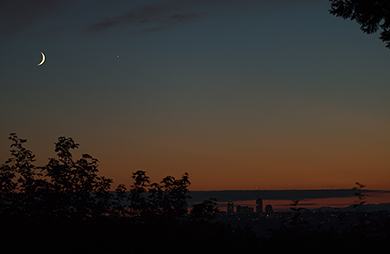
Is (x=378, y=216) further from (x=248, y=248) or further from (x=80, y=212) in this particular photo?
(x=80, y=212)

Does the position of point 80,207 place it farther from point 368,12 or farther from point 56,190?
point 368,12

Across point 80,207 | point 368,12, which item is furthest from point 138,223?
point 368,12

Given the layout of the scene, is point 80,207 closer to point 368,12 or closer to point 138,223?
point 138,223

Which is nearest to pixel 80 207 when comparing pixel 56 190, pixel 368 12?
pixel 56 190

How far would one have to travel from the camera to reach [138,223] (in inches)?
537

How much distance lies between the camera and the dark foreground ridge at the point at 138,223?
30.6 ft

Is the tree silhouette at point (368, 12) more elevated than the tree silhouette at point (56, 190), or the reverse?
the tree silhouette at point (368, 12)

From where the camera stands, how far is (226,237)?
33.1 ft

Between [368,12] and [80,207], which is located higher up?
[368,12]

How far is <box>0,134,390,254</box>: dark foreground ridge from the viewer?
9.33 m

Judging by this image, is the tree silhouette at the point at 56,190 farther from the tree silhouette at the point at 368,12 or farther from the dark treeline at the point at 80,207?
the tree silhouette at the point at 368,12

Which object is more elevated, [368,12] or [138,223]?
[368,12]

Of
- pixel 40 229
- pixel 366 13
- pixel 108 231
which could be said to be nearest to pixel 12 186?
pixel 40 229

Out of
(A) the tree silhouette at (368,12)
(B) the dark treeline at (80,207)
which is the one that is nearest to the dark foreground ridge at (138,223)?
(B) the dark treeline at (80,207)
